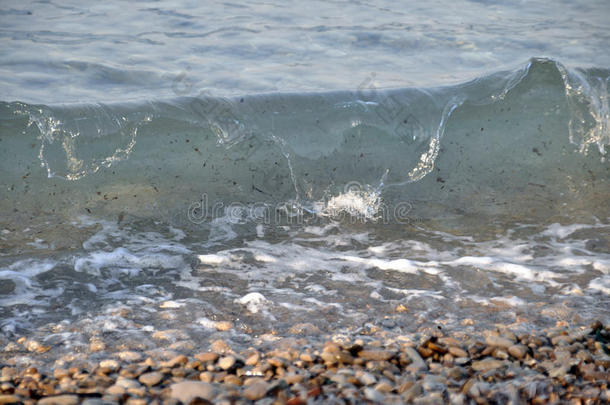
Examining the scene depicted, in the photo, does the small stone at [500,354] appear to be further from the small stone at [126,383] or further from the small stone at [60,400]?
the small stone at [60,400]

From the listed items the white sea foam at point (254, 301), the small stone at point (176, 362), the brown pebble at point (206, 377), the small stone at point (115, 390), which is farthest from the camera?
the white sea foam at point (254, 301)

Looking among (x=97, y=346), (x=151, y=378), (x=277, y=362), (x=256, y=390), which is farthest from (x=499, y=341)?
(x=97, y=346)

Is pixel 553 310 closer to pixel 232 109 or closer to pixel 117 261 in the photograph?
pixel 117 261

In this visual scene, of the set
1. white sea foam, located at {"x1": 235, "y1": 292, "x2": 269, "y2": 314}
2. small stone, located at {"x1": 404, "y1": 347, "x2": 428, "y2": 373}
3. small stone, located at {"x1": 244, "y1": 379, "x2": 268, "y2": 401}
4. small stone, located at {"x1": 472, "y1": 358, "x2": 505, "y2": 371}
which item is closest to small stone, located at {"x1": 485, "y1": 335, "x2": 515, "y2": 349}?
small stone, located at {"x1": 472, "y1": 358, "x2": 505, "y2": 371}

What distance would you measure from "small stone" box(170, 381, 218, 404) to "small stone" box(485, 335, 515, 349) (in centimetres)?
117

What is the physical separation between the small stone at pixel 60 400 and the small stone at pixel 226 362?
0.55 metres

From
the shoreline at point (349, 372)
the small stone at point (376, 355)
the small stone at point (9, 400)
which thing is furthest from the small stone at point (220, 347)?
the small stone at point (9, 400)

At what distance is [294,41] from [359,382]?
5.23m

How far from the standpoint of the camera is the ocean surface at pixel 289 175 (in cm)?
311

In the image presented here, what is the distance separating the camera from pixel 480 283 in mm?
3383

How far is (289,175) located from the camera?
491cm

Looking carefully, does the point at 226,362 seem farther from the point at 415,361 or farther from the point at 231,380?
the point at 415,361

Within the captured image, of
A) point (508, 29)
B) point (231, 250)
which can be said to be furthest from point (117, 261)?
point (508, 29)

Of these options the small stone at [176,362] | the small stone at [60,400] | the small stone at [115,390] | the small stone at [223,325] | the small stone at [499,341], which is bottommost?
the small stone at [223,325]
